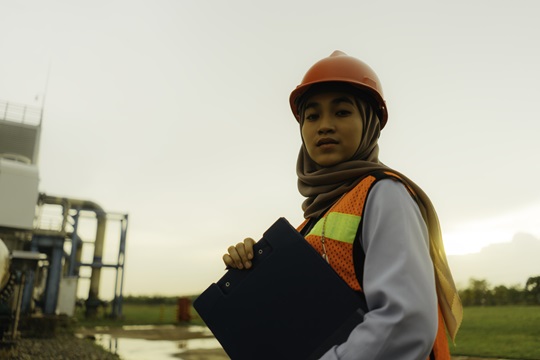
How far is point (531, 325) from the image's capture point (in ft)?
44.2

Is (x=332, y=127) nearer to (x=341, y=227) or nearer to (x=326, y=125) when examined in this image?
(x=326, y=125)

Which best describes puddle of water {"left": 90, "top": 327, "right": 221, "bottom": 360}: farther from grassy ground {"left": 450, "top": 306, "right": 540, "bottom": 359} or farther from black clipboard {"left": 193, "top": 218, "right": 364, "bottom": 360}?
black clipboard {"left": 193, "top": 218, "right": 364, "bottom": 360}

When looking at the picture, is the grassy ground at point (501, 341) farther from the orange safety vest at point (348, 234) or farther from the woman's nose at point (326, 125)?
the woman's nose at point (326, 125)

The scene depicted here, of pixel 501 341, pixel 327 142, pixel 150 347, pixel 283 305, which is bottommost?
pixel 150 347

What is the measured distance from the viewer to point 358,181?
135 cm

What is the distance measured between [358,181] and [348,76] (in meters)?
0.37

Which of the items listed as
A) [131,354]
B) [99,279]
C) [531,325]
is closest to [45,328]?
[131,354]

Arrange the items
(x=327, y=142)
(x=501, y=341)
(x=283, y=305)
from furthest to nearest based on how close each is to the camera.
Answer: (x=501, y=341) < (x=327, y=142) < (x=283, y=305)

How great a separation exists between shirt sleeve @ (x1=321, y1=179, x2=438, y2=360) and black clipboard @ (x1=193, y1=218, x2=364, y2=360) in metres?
0.06

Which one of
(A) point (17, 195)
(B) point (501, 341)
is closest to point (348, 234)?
(B) point (501, 341)

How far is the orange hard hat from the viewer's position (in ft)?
4.82

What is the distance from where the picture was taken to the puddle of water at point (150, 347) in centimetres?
952

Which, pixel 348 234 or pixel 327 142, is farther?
pixel 327 142

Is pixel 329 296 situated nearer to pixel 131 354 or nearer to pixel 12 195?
pixel 131 354
